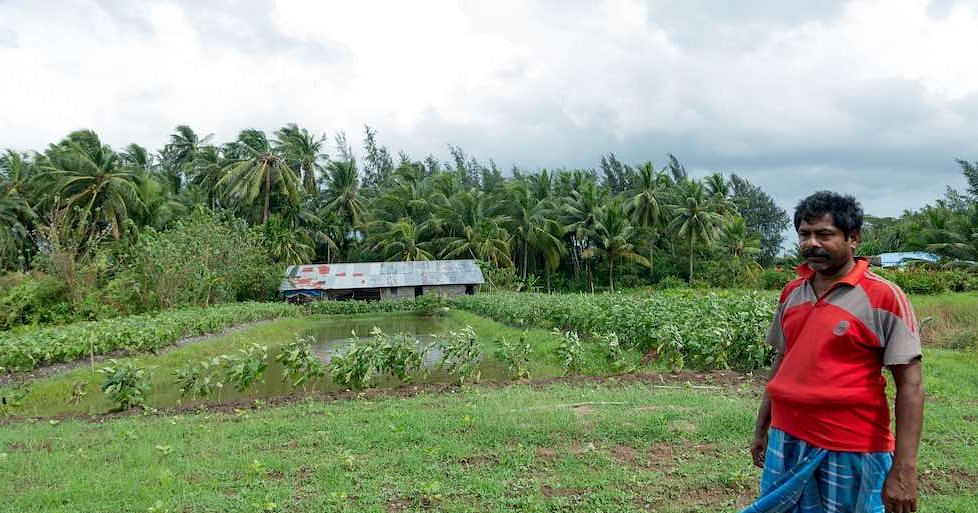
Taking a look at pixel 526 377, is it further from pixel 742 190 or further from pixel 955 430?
pixel 742 190

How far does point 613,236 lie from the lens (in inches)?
1606

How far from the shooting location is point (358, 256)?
46.8 m

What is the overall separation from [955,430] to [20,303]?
2216 cm

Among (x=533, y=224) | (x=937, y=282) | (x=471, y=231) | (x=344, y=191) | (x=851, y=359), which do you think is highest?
(x=344, y=191)

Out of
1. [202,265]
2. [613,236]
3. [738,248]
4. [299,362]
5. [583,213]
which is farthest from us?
[583,213]

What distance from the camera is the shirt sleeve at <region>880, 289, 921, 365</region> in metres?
2.48

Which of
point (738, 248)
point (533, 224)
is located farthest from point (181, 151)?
point (738, 248)

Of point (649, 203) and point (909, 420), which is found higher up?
point (649, 203)

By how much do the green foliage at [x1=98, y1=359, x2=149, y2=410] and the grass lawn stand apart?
0.70m

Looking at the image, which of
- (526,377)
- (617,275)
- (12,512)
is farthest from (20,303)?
(617,275)

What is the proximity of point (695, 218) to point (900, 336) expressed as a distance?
133ft

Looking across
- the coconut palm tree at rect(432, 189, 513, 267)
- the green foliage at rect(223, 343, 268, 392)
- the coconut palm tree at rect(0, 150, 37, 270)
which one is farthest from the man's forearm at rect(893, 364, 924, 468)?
the coconut palm tree at rect(432, 189, 513, 267)

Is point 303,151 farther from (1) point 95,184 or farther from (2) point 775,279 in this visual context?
(2) point 775,279

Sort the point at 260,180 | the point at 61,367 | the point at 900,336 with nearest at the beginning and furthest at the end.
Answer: the point at 900,336, the point at 61,367, the point at 260,180
